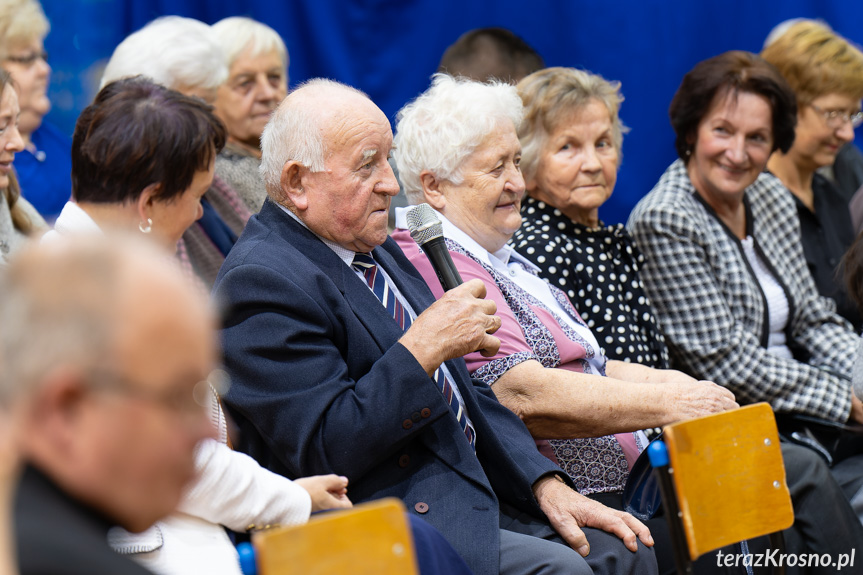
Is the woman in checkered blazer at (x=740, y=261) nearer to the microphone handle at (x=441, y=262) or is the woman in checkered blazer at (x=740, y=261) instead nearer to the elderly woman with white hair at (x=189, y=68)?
the microphone handle at (x=441, y=262)

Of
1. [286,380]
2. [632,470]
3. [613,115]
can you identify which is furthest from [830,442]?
[286,380]

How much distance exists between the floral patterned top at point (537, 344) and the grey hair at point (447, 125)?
0.58ft

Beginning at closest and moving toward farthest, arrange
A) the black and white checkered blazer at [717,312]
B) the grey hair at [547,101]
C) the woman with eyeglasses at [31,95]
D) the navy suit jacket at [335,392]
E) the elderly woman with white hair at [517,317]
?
1. the navy suit jacket at [335,392]
2. the elderly woman with white hair at [517,317]
3. the grey hair at [547,101]
4. the black and white checkered blazer at [717,312]
5. the woman with eyeglasses at [31,95]

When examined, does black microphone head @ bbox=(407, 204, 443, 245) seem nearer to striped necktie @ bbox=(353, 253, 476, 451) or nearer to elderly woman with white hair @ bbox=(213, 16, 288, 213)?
striped necktie @ bbox=(353, 253, 476, 451)

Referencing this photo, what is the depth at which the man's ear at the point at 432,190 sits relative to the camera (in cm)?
285

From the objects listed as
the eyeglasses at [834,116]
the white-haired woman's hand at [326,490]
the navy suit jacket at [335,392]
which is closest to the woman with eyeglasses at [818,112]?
the eyeglasses at [834,116]

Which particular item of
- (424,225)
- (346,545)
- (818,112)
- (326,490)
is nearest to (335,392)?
(326,490)

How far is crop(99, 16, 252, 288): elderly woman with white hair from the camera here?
134 inches

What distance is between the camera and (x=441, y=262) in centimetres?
228

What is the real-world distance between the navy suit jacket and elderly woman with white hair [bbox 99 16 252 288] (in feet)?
3.82

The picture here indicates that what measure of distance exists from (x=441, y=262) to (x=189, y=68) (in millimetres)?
1702

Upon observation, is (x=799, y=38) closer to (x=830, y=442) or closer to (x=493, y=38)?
(x=493, y=38)

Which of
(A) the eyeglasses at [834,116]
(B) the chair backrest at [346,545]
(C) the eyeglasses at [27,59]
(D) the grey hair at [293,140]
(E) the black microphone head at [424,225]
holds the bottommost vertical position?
(B) the chair backrest at [346,545]

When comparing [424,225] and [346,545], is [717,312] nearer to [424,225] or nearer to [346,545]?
[424,225]
